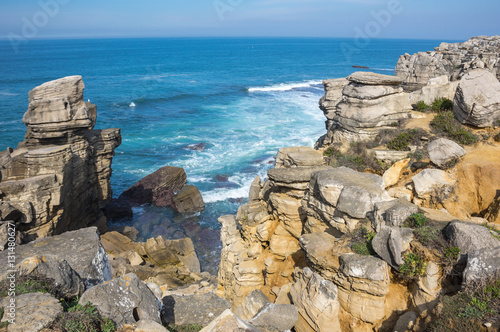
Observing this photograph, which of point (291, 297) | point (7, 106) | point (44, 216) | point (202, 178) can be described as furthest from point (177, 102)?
point (291, 297)

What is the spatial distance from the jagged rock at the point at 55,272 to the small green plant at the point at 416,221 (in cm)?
695

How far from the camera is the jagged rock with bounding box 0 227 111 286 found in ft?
24.8

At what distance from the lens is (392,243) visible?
712cm

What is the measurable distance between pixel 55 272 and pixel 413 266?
22.1ft

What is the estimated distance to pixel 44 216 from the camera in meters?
15.5

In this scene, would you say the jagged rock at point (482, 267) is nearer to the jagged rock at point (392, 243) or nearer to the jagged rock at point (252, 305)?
the jagged rock at point (392, 243)

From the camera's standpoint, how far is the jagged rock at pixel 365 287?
23.0ft

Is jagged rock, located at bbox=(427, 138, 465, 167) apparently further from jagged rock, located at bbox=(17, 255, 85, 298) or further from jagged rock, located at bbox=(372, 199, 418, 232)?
jagged rock, located at bbox=(17, 255, 85, 298)

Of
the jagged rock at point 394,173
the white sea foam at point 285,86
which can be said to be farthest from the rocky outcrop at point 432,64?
the white sea foam at point 285,86

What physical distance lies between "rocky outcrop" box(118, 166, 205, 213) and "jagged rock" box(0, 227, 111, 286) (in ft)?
48.8

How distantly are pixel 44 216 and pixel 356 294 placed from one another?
14.2 m

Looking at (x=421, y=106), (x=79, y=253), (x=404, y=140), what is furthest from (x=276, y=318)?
(x=421, y=106)

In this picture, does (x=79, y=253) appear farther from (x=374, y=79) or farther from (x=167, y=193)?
(x=167, y=193)

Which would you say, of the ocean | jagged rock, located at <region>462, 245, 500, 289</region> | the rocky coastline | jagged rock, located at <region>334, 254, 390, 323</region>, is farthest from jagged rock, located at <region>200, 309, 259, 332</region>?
the ocean
